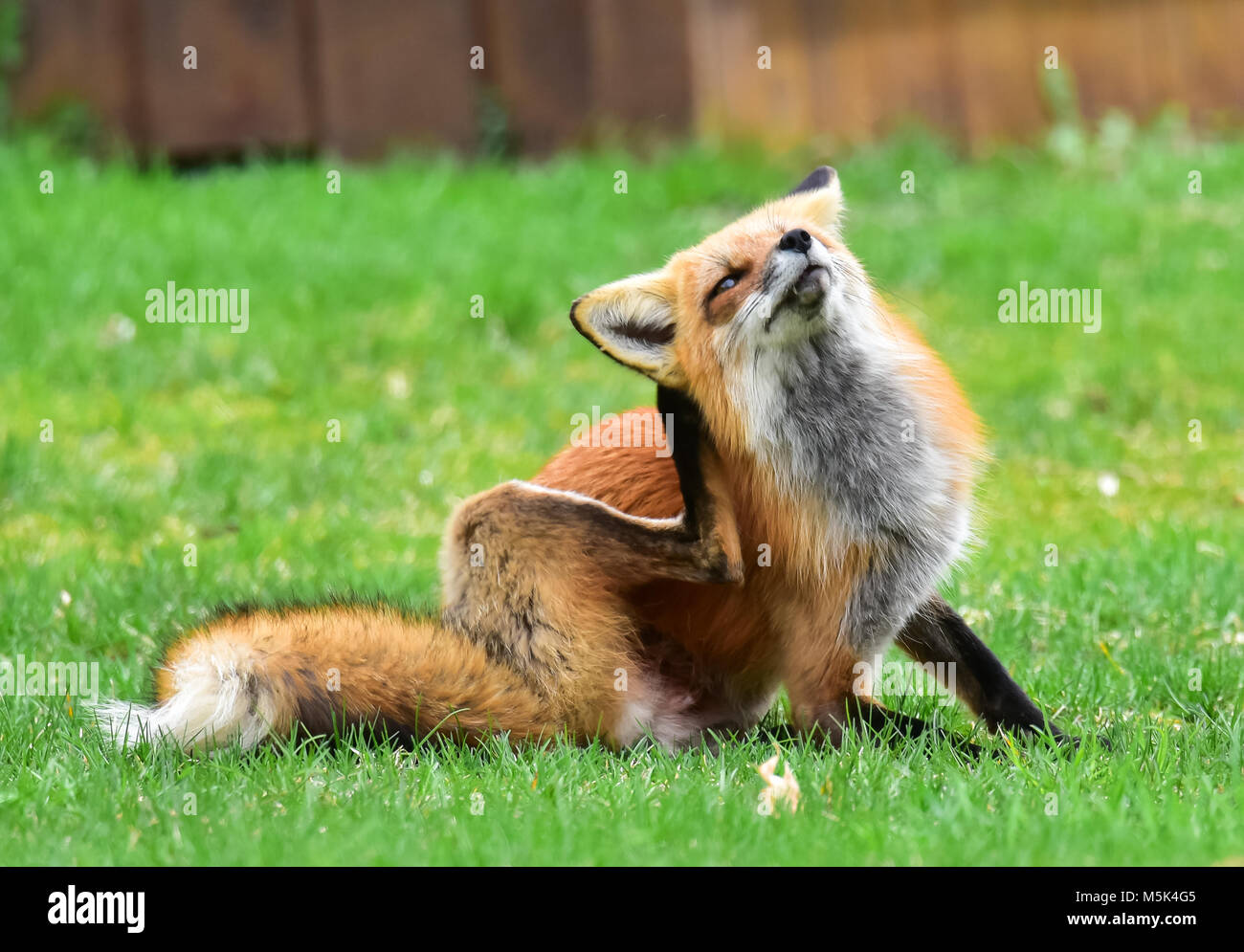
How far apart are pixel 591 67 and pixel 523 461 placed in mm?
5261

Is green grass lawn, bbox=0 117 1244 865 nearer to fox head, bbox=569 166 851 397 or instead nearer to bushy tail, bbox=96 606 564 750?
bushy tail, bbox=96 606 564 750

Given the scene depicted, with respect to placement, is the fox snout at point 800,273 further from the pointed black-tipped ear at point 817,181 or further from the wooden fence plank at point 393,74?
the wooden fence plank at point 393,74

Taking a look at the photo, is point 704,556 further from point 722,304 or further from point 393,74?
point 393,74

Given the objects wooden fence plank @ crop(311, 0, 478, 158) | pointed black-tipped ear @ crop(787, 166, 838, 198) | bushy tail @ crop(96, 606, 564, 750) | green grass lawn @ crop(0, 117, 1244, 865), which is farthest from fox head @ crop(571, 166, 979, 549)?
wooden fence plank @ crop(311, 0, 478, 158)

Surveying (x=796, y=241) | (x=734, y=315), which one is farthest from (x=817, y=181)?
(x=734, y=315)

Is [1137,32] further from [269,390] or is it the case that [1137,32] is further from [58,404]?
[58,404]

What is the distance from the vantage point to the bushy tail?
11.4 ft

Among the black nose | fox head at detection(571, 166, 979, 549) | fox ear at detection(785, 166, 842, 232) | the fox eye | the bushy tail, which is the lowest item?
the bushy tail

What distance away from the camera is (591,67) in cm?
1127

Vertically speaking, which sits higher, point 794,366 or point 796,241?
point 796,241

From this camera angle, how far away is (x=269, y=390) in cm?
799

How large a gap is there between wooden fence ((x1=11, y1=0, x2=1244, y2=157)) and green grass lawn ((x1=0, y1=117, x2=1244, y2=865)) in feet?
1.45

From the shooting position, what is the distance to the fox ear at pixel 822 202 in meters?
4.11

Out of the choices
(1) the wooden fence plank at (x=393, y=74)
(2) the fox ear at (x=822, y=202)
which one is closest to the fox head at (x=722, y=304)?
(2) the fox ear at (x=822, y=202)
